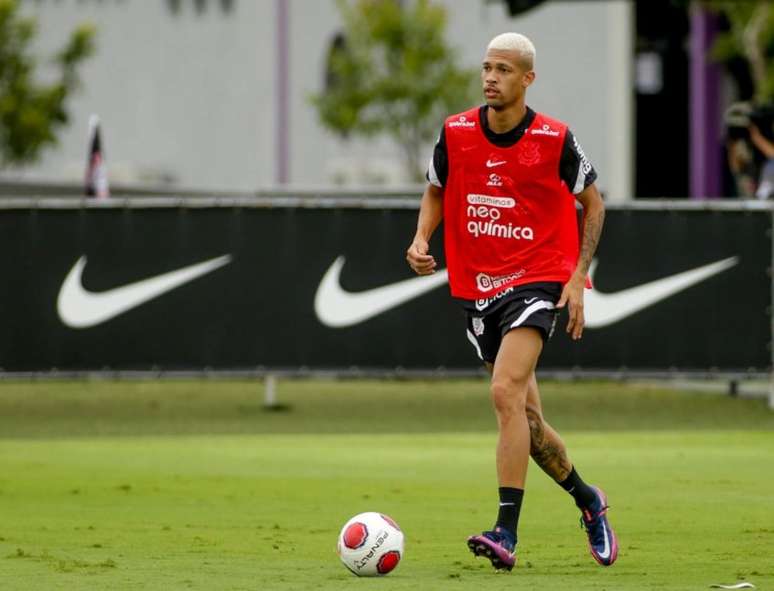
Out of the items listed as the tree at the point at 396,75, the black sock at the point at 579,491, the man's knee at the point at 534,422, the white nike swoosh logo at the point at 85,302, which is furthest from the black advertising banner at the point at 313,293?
the tree at the point at 396,75

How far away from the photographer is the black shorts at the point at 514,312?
376 inches

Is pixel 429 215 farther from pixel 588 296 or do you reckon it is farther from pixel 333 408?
pixel 333 408

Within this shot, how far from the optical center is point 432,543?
1038 centimetres

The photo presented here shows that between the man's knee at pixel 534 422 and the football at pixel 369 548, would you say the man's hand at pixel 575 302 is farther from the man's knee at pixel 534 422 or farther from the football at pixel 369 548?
the football at pixel 369 548

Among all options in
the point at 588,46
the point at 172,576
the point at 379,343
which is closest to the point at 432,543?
the point at 172,576

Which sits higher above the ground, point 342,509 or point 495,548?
point 495,548

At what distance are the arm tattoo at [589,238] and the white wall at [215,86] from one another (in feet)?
139

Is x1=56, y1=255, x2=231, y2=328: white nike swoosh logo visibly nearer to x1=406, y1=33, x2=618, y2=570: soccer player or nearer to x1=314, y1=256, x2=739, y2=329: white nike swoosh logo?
x1=314, y1=256, x2=739, y2=329: white nike swoosh logo

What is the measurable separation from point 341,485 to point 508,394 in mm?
4233

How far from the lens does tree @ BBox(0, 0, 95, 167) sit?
48125 mm

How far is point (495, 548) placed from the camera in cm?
905

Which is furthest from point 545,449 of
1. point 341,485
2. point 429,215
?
point 341,485

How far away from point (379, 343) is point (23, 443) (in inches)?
139

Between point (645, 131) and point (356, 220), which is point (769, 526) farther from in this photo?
point (645, 131)
